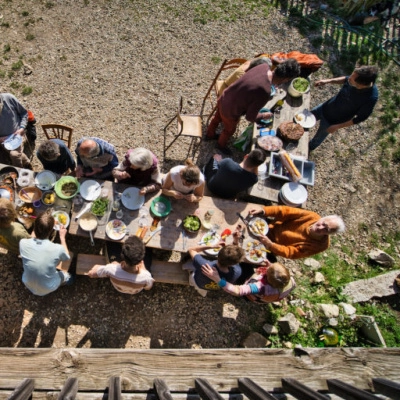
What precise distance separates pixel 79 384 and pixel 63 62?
7.18 meters

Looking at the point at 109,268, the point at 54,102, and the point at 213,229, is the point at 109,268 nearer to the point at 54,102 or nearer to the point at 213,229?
the point at 213,229

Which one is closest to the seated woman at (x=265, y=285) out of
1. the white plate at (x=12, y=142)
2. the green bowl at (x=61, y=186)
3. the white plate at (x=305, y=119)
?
the green bowl at (x=61, y=186)

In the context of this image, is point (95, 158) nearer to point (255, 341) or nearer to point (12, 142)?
point (12, 142)

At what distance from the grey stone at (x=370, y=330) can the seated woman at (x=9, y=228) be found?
6130 mm

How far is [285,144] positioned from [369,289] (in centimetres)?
344

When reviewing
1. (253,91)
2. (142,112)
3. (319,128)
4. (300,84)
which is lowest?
(253,91)

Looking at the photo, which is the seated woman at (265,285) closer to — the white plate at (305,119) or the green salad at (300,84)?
the white plate at (305,119)

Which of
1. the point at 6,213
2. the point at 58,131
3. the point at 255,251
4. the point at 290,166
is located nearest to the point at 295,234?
the point at 255,251

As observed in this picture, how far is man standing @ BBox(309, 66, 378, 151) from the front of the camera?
5668 mm

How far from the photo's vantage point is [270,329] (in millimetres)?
5797

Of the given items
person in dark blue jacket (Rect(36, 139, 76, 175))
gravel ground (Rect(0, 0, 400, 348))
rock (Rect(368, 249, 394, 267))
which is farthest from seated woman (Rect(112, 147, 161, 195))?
rock (Rect(368, 249, 394, 267))

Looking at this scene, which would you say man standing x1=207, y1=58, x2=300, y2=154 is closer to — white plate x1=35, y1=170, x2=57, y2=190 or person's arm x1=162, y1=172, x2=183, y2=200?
person's arm x1=162, y1=172, x2=183, y2=200

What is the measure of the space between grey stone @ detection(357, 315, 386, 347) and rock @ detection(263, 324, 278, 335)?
5.62 ft

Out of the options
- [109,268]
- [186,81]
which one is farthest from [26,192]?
[186,81]
